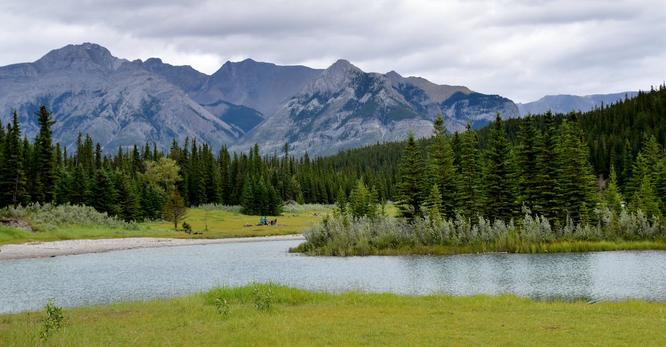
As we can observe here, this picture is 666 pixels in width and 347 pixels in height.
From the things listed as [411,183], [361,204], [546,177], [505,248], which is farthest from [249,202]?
[505,248]

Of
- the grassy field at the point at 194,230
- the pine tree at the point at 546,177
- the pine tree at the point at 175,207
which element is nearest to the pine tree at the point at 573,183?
the pine tree at the point at 546,177

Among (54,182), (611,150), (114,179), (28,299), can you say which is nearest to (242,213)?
(114,179)

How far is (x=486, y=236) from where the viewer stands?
64812mm

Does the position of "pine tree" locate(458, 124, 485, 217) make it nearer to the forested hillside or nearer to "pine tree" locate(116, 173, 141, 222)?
the forested hillside

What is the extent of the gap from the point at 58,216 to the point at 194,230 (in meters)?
25.4

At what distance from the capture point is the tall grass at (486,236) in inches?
2426

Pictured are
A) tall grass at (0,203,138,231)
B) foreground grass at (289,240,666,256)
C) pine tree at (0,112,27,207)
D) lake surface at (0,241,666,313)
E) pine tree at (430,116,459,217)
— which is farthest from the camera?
pine tree at (0,112,27,207)

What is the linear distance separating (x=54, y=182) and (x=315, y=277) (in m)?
76.4

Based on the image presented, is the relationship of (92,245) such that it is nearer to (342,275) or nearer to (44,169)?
(44,169)

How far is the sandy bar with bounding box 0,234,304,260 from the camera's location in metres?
69.1

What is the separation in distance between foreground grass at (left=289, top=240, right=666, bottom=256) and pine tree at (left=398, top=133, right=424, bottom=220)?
33.7 feet

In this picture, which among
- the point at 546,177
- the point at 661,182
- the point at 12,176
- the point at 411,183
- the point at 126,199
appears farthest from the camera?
the point at 126,199

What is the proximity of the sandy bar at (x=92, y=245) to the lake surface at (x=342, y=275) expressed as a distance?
4614mm

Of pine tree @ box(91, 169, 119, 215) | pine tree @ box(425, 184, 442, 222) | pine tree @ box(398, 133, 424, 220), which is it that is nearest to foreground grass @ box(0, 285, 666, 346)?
pine tree @ box(425, 184, 442, 222)
